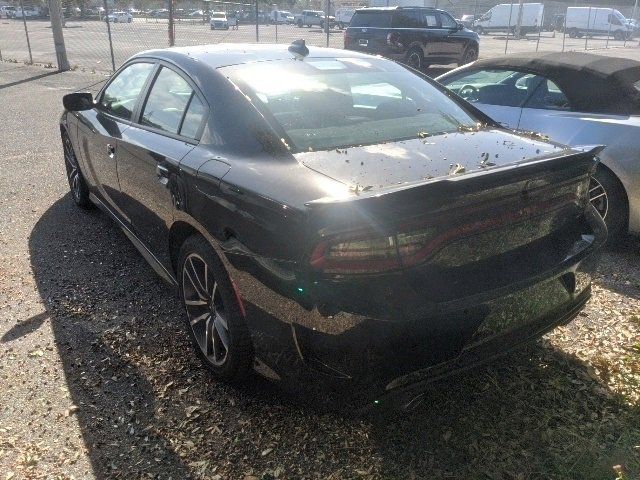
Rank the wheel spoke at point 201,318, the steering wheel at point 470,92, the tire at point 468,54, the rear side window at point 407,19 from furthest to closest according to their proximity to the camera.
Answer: the tire at point 468,54, the rear side window at point 407,19, the steering wheel at point 470,92, the wheel spoke at point 201,318

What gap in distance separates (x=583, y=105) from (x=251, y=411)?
3.63 meters

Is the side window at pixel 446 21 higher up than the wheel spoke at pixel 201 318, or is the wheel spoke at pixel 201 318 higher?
the side window at pixel 446 21

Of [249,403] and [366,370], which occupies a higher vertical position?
[366,370]

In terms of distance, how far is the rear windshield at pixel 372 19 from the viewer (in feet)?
55.1

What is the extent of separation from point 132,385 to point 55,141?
21.7 ft

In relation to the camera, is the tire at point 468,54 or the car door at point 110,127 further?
the tire at point 468,54

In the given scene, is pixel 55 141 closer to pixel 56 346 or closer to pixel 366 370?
pixel 56 346

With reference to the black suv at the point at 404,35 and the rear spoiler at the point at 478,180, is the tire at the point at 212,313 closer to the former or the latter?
the rear spoiler at the point at 478,180

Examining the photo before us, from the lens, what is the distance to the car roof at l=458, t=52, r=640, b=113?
4.57m

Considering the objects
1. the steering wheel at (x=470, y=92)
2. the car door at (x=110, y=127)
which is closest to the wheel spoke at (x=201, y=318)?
the car door at (x=110, y=127)

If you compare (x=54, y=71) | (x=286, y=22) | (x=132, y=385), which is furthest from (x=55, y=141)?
(x=286, y=22)

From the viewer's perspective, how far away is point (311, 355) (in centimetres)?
219

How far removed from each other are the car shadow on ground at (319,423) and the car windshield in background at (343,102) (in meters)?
1.24

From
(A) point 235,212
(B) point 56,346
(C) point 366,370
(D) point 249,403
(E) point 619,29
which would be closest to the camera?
(C) point 366,370
